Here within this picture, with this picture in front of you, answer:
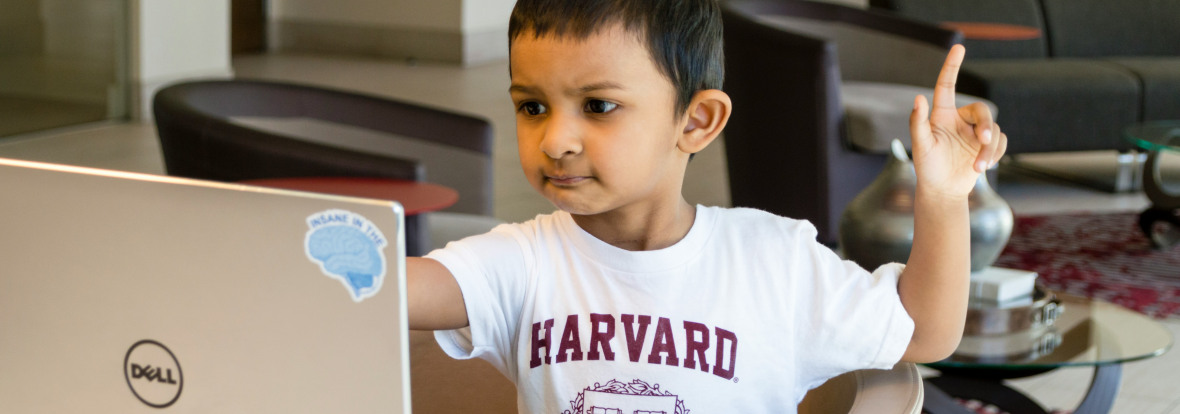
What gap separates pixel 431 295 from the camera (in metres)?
0.96

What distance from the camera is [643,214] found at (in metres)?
1.03

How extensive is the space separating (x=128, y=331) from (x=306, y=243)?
13 cm

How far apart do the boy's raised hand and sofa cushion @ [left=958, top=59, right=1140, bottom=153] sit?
383 cm

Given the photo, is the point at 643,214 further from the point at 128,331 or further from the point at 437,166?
the point at 437,166

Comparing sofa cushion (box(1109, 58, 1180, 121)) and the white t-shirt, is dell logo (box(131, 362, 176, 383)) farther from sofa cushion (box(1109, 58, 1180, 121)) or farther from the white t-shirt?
sofa cushion (box(1109, 58, 1180, 121))

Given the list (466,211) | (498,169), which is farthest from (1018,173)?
(466,211)

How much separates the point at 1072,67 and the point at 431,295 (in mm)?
4425

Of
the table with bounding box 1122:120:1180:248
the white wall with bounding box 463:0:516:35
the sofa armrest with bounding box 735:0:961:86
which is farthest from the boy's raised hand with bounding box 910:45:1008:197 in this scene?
the white wall with bounding box 463:0:516:35

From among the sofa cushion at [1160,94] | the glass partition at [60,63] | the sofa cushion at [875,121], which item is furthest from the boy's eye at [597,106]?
the glass partition at [60,63]

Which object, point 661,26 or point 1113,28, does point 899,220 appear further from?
point 1113,28

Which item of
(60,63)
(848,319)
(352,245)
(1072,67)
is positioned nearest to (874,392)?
(848,319)

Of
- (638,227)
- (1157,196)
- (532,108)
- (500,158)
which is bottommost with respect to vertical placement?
(500,158)

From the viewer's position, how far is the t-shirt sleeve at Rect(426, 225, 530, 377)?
3.26 ft

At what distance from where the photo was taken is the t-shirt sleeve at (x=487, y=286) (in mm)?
992
